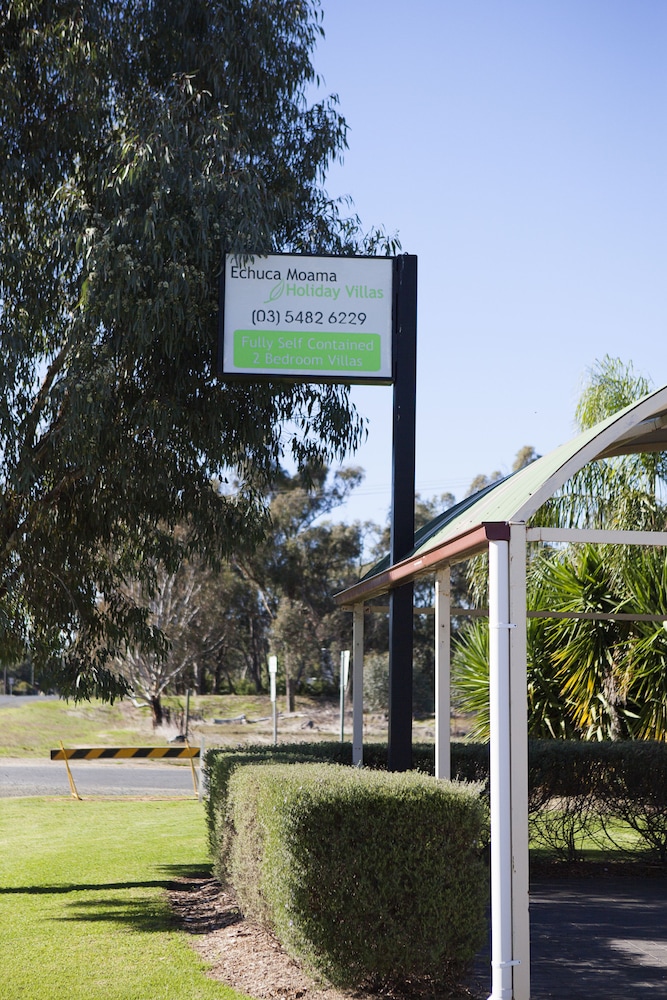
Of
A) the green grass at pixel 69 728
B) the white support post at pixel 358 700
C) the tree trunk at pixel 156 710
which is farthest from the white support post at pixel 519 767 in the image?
the tree trunk at pixel 156 710

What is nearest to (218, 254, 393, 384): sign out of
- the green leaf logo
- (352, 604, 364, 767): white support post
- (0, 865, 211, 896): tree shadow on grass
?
the green leaf logo

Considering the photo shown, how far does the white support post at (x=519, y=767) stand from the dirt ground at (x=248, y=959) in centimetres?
73

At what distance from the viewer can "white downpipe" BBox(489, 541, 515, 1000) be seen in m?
5.29

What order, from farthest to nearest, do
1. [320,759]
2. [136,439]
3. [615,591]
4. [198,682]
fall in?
[198,682]
[615,591]
[136,439]
[320,759]

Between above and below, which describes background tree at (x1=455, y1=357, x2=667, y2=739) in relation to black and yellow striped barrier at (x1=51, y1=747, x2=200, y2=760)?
above

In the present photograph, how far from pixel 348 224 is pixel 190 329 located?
2.33 meters

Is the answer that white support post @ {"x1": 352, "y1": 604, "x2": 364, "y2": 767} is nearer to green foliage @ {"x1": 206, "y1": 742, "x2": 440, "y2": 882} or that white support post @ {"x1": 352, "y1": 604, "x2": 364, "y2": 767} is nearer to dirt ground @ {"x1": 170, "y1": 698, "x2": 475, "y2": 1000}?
green foliage @ {"x1": 206, "y1": 742, "x2": 440, "y2": 882}

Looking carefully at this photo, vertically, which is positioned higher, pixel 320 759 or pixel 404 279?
pixel 404 279

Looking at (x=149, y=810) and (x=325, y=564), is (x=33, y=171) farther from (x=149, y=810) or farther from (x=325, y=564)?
(x=325, y=564)

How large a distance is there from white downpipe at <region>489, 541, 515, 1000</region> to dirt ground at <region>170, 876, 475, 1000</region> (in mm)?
723

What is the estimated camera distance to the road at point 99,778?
1939 centimetres

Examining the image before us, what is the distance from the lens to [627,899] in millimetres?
9000

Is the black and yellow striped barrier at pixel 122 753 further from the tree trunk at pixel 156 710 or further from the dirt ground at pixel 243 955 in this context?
the tree trunk at pixel 156 710

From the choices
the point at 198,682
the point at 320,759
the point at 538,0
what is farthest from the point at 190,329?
the point at 198,682
